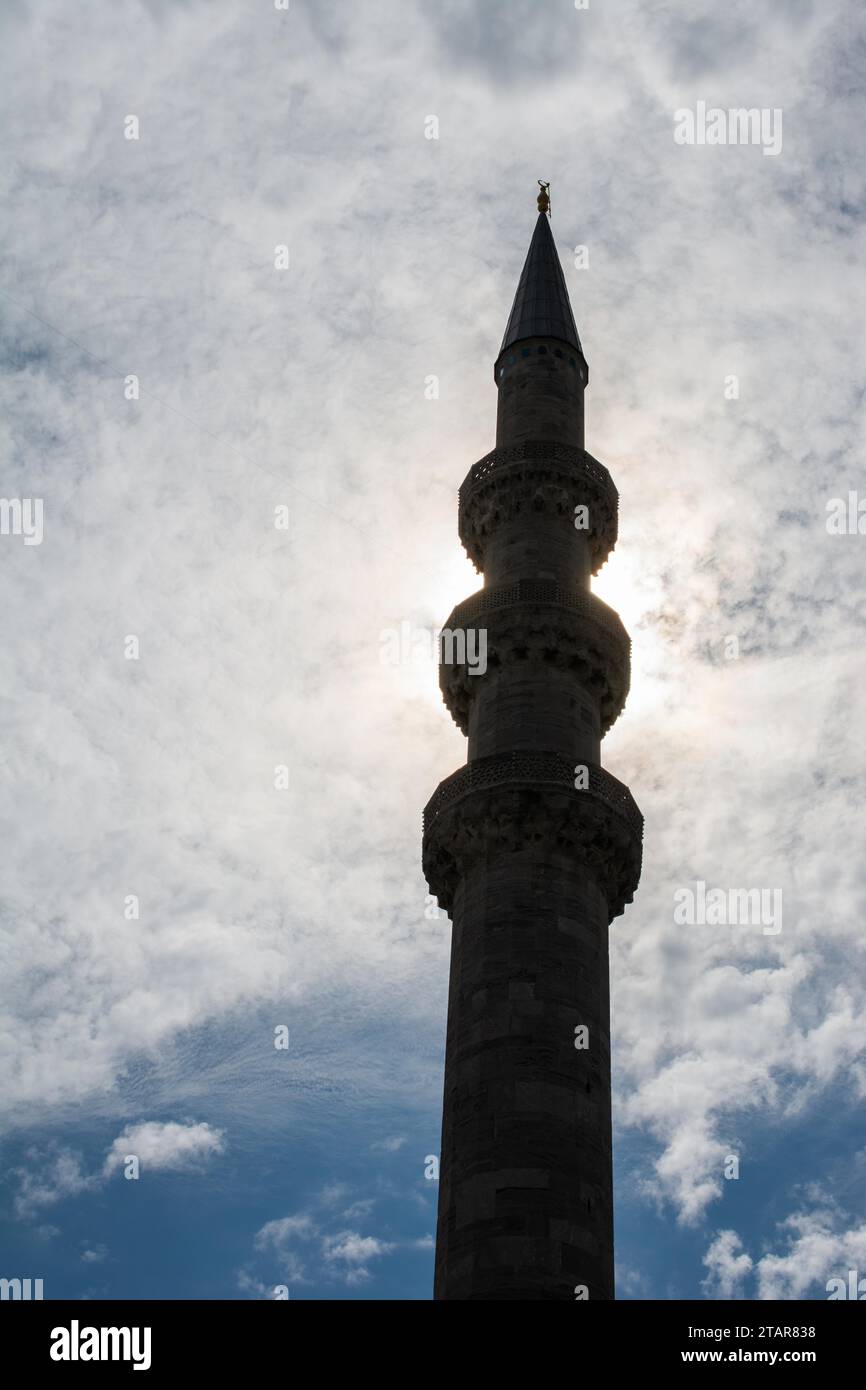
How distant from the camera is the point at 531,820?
3856cm

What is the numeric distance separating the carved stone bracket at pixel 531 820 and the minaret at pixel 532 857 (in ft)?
0.17

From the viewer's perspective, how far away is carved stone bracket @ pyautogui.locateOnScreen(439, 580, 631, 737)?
42.0 metres

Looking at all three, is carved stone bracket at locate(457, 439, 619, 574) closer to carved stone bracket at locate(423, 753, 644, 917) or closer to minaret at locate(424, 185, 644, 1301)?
minaret at locate(424, 185, 644, 1301)

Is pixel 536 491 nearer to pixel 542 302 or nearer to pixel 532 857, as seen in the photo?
pixel 542 302

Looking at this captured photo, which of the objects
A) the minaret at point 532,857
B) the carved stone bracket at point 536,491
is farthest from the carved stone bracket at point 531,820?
the carved stone bracket at point 536,491

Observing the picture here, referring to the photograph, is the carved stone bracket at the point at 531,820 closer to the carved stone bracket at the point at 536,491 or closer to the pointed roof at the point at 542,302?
the carved stone bracket at the point at 536,491

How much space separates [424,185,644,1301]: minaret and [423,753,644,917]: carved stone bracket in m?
0.05

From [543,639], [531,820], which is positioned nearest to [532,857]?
[531,820]

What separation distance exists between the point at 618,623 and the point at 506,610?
358 cm

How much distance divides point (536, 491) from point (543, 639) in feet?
19.1

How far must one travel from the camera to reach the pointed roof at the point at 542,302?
50594 millimetres

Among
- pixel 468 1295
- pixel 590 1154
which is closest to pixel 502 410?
pixel 590 1154

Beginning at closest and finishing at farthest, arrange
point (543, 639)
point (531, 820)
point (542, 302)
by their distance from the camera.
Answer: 1. point (531, 820)
2. point (543, 639)
3. point (542, 302)

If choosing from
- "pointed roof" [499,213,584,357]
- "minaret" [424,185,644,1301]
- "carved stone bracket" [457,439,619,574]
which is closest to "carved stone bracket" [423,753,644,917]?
"minaret" [424,185,644,1301]
